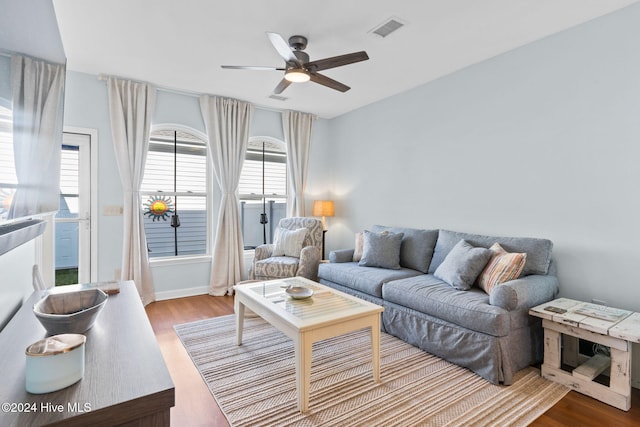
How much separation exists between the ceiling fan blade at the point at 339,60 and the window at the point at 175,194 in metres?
2.45

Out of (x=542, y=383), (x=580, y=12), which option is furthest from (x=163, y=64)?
(x=542, y=383)

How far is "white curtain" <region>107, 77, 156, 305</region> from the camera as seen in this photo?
12.5 feet

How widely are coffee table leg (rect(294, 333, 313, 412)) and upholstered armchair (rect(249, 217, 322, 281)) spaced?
79.5 inches

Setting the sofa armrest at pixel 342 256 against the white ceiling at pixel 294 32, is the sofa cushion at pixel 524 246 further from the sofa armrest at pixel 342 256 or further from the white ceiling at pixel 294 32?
the white ceiling at pixel 294 32

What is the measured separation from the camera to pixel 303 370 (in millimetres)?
1888

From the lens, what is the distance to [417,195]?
159 inches

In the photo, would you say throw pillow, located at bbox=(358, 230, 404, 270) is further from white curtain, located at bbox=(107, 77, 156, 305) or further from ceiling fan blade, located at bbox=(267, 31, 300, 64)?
white curtain, located at bbox=(107, 77, 156, 305)

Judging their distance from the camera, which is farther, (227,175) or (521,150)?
(227,175)

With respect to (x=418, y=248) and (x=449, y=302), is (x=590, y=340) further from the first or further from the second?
(x=418, y=248)

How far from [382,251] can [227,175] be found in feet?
7.75

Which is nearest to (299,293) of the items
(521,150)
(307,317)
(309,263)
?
(307,317)

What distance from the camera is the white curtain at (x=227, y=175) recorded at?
14.5ft

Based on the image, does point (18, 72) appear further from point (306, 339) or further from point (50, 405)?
point (306, 339)

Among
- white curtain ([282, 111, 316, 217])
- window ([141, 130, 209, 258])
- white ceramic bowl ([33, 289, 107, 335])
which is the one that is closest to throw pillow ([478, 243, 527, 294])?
white ceramic bowl ([33, 289, 107, 335])
